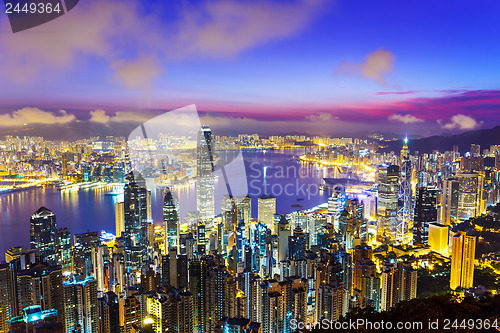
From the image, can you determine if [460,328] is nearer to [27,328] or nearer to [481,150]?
[27,328]

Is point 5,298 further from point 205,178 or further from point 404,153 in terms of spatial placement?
point 404,153

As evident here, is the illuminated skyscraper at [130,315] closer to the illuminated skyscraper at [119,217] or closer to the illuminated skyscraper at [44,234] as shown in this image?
the illuminated skyscraper at [44,234]

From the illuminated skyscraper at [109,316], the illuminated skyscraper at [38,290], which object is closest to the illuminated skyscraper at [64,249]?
the illuminated skyscraper at [38,290]

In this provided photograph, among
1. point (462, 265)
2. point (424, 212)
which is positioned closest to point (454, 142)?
point (424, 212)

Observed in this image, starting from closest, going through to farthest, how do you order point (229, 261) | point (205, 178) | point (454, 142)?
point (229, 261), point (205, 178), point (454, 142)

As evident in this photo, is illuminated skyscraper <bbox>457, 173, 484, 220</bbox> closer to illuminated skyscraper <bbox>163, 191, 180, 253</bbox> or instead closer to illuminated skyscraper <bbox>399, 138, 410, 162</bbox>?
illuminated skyscraper <bbox>399, 138, 410, 162</bbox>

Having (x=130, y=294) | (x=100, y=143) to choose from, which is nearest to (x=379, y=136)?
(x=100, y=143)

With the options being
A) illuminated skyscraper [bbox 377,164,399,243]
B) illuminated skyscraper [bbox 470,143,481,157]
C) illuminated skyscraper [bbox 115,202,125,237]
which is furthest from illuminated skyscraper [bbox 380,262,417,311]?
illuminated skyscraper [bbox 470,143,481,157]
